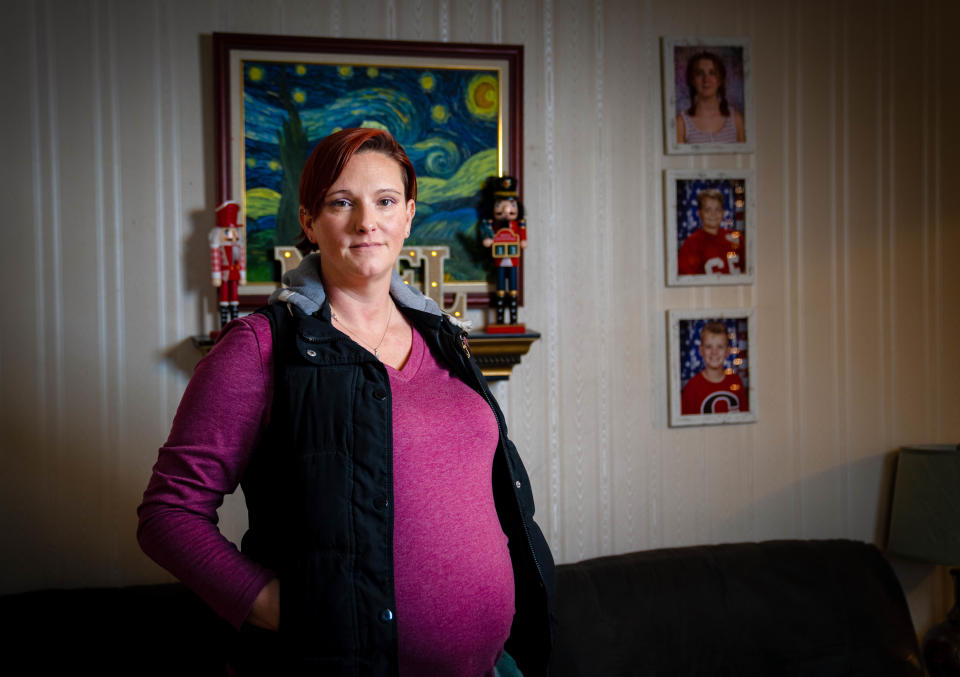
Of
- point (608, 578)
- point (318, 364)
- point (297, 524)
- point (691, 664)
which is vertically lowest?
point (691, 664)

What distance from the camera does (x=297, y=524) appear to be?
1151 mm

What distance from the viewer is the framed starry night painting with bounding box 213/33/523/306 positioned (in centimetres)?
221

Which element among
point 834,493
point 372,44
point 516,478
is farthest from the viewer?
point 834,493

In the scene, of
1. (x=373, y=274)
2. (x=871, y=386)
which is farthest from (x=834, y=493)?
(x=373, y=274)

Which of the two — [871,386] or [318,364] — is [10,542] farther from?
[871,386]

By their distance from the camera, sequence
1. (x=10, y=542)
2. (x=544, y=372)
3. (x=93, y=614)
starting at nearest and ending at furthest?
(x=93, y=614)
(x=10, y=542)
(x=544, y=372)

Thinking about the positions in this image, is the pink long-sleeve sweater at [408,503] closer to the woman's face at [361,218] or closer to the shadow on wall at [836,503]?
the woman's face at [361,218]

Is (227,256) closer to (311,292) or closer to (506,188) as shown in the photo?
(506,188)

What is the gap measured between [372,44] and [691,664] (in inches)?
77.0

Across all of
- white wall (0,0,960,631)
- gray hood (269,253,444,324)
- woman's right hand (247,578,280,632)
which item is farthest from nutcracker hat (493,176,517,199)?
woman's right hand (247,578,280,632)

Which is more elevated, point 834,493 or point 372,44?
point 372,44

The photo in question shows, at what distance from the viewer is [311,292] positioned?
4.28 feet

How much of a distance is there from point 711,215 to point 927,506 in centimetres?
113

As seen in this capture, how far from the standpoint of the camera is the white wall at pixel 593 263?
214 centimetres
